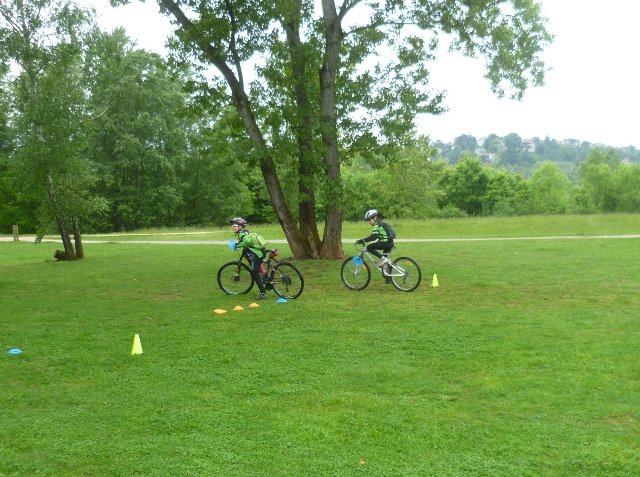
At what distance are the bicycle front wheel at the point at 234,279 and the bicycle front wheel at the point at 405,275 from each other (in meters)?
2.78

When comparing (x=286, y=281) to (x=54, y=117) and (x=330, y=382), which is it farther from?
(x=54, y=117)

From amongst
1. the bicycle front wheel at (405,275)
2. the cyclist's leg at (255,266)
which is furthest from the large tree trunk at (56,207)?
the bicycle front wheel at (405,275)

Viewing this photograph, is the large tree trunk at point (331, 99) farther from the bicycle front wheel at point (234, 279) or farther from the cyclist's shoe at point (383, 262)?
the bicycle front wheel at point (234, 279)

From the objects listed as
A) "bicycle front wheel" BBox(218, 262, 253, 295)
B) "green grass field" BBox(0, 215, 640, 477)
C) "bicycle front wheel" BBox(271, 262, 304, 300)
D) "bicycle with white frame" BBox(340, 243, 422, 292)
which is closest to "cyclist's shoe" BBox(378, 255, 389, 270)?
"bicycle with white frame" BBox(340, 243, 422, 292)

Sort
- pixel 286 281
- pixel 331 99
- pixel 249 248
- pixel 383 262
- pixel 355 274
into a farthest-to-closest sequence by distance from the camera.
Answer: pixel 331 99, pixel 355 274, pixel 383 262, pixel 286 281, pixel 249 248

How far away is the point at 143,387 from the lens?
6094mm

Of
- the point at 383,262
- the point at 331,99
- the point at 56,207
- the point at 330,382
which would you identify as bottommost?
the point at 330,382

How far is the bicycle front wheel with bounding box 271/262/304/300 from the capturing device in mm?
11328

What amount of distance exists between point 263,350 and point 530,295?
5.82m

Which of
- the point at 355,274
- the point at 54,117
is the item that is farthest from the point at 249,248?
the point at 54,117

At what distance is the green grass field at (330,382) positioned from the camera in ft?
14.3

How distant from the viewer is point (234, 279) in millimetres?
12047

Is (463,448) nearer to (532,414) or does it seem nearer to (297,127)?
(532,414)

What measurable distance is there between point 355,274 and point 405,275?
1.01m
